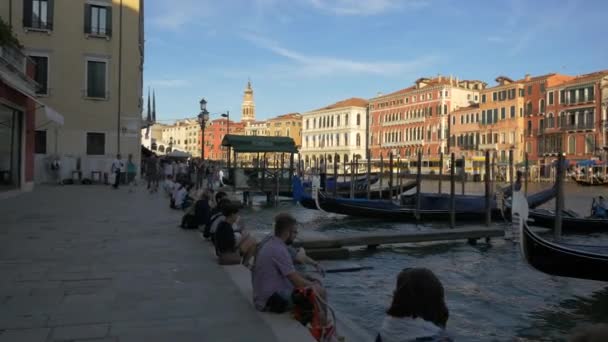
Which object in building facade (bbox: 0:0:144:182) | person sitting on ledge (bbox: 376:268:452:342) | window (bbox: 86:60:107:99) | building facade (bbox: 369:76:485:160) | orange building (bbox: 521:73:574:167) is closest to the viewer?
person sitting on ledge (bbox: 376:268:452:342)

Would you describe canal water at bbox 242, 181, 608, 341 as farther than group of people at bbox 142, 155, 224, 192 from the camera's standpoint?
No

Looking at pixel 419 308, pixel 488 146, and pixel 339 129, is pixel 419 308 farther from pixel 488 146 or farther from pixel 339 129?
pixel 339 129

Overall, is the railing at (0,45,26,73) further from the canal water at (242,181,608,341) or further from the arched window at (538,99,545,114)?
the arched window at (538,99,545,114)

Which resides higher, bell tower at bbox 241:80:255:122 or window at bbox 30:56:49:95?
bell tower at bbox 241:80:255:122

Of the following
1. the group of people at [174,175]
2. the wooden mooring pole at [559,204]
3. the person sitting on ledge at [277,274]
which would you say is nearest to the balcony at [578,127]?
the group of people at [174,175]

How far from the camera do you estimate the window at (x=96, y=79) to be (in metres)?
23.9

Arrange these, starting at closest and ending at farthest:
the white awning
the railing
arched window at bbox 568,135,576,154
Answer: the white awning < the railing < arched window at bbox 568,135,576,154

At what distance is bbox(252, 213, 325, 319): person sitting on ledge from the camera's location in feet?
13.6

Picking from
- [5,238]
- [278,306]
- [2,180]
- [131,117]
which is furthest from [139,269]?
[131,117]

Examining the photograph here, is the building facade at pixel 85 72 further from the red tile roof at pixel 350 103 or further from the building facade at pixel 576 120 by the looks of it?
the red tile roof at pixel 350 103

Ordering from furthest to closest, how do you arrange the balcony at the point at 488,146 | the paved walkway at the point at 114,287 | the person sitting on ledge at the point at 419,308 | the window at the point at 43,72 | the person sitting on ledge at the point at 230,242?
the balcony at the point at 488,146 → the window at the point at 43,72 → the person sitting on ledge at the point at 230,242 → the paved walkway at the point at 114,287 → the person sitting on ledge at the point at 419,308

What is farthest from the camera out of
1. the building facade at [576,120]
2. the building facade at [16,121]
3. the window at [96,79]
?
the building facade at [576,120]

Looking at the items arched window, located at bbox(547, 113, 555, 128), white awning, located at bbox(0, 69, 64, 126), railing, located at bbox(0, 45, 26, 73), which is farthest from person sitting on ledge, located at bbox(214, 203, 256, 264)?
arched window, located at bbox(547, 113, 555, 128)

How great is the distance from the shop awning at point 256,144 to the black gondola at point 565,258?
15.8m
